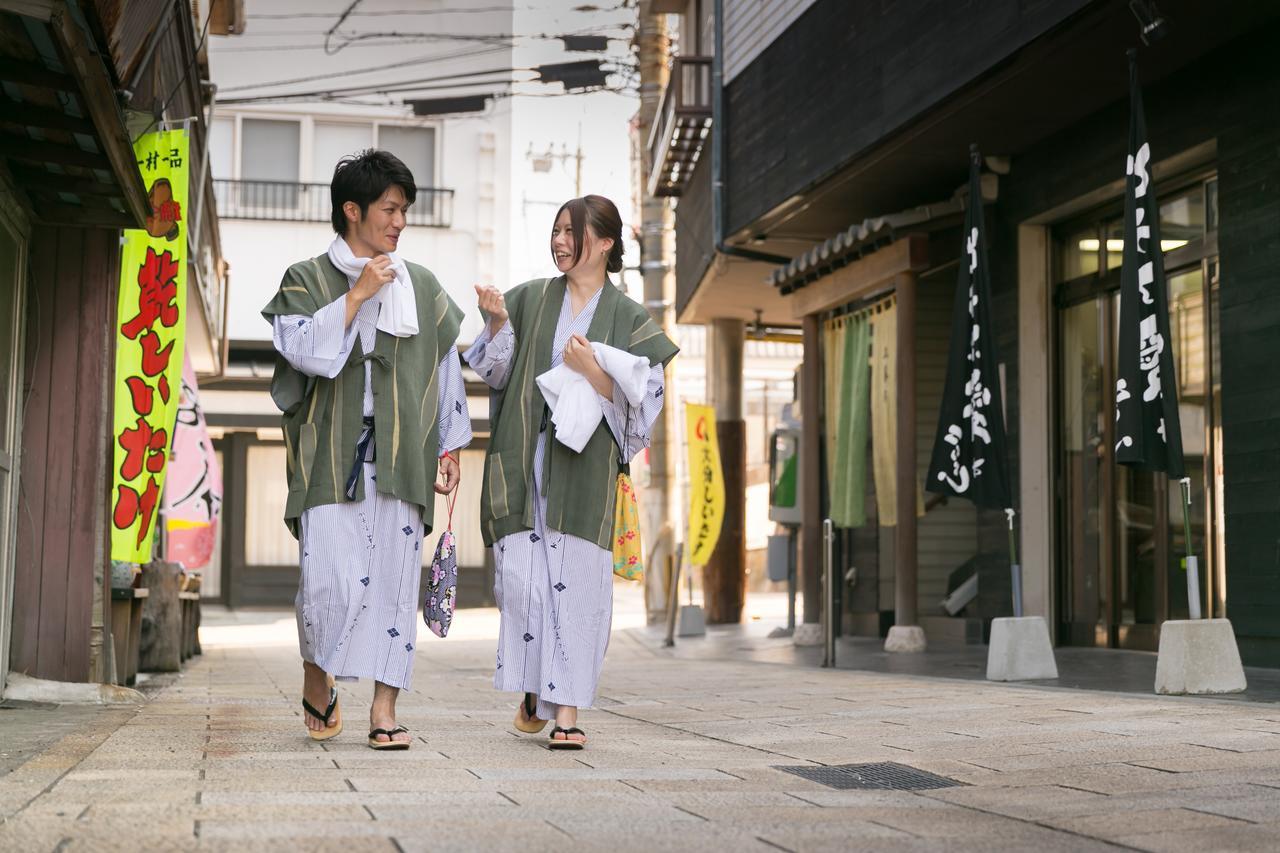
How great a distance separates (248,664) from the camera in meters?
12.5

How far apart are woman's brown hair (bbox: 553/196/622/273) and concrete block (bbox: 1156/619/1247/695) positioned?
3489mm

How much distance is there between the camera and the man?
5.30m

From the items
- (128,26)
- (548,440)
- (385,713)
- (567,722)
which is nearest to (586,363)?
(548,440)

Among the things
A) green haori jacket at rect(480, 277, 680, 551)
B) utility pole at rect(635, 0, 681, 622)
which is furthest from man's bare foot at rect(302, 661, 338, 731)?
utility pole at rect(635, 0, 681, 622)

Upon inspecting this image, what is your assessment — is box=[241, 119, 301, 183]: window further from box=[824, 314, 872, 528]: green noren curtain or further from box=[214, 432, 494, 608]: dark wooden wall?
box=[824, 314, 872, 528]: green noren curtain

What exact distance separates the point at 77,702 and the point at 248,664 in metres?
5.35

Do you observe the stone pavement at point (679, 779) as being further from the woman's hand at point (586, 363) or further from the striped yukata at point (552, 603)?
the woman's hand at point (586, 363)

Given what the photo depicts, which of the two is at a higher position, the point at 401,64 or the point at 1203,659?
the point at 401,64

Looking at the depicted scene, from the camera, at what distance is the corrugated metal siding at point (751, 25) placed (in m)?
14.6

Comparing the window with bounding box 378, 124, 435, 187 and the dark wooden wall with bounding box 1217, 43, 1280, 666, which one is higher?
the window with bounding box 378, 124, 435, 187

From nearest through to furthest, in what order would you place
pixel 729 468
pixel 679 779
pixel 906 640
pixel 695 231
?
pixel 679 779 → pixel 906 640 → pixel 695 231 → pixel 729 468

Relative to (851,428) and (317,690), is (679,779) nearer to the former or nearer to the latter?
(317,690)

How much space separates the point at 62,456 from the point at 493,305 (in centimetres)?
315

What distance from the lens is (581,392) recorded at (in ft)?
18.3
